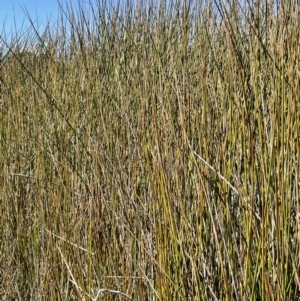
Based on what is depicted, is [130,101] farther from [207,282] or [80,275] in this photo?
[207,282]

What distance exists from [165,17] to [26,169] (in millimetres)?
1097

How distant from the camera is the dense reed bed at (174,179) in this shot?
2.81 ft

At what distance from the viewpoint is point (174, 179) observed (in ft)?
3.43

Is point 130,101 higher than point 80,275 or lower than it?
higher

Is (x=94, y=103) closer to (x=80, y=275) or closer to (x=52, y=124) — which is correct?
(x=52, y=124)

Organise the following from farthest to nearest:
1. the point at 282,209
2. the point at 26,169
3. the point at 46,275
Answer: the point at 26,169
the point at 46,275
the point at 282,209

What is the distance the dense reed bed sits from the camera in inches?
33.8

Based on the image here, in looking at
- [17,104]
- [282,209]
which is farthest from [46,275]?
[17,104]

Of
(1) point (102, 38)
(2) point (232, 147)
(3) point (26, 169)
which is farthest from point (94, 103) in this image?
A: (2) point (232, 147)

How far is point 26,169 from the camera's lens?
216 cm

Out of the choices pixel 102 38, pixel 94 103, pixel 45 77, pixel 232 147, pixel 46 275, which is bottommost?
pixel 46 275

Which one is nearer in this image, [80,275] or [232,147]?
[232,147]

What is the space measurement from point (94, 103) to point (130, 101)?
156 millimetres

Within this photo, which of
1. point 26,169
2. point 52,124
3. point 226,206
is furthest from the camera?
point 26,169
